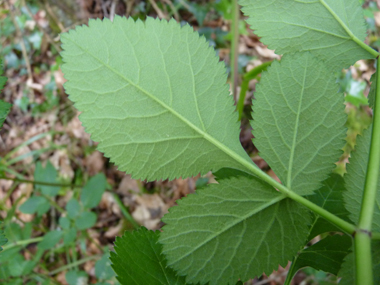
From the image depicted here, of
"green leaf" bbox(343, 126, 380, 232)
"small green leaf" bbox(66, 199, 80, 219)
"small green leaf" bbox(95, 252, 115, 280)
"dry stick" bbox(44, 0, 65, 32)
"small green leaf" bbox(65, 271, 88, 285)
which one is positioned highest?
"dry stick" bbox(44, 0, 65, 32)

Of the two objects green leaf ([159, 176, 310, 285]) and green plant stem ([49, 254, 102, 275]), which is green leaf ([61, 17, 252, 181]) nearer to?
green leaf ([159, 176, 310, 285])

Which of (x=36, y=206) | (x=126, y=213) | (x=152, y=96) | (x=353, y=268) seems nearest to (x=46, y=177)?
(x=36, y=206)

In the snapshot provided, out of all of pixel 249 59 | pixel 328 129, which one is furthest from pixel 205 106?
pixel 249 59

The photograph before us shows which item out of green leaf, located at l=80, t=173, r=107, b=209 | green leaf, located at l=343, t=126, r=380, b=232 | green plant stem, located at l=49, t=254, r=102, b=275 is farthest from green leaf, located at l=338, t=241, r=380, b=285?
green plant stem, located at l=49, t=254, r=102, b=275

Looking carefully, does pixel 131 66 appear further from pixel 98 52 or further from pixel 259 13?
pixel 259 13

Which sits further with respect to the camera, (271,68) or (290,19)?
(290,19)

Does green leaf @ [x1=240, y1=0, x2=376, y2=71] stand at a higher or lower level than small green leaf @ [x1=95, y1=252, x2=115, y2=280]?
higher
